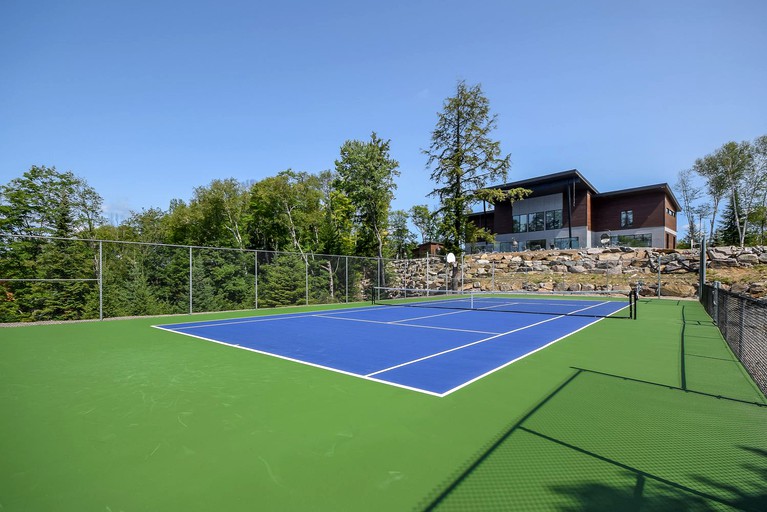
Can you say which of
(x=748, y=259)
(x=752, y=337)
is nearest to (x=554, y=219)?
(x=748, y=259)

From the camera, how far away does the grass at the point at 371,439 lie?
8.41ft

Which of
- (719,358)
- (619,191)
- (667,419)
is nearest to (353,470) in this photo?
(667,419)

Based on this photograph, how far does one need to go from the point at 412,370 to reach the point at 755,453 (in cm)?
388

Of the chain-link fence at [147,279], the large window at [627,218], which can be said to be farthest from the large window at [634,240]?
the chain-link fence at [147,279]

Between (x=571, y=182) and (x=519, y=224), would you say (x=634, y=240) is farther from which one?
(x=519, y=224)

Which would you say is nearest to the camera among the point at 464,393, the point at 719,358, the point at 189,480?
the point at 189,480

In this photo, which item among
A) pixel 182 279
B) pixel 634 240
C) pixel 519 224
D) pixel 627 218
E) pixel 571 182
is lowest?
pixel 182 279

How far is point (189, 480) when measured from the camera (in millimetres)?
2746

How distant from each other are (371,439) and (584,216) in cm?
3843

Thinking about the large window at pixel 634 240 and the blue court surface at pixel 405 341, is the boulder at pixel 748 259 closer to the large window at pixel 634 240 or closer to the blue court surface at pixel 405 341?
the large window at pixel 634 240

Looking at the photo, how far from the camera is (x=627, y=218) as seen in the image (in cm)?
3669

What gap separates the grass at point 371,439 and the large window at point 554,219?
3351 cm

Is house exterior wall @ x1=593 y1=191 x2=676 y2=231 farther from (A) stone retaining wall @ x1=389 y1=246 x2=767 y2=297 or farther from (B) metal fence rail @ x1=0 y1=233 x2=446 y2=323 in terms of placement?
(B) metal fence rail @ x1=0 y1=233 x2=446 y2=323

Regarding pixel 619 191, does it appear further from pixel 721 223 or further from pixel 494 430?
pixel 494 430
